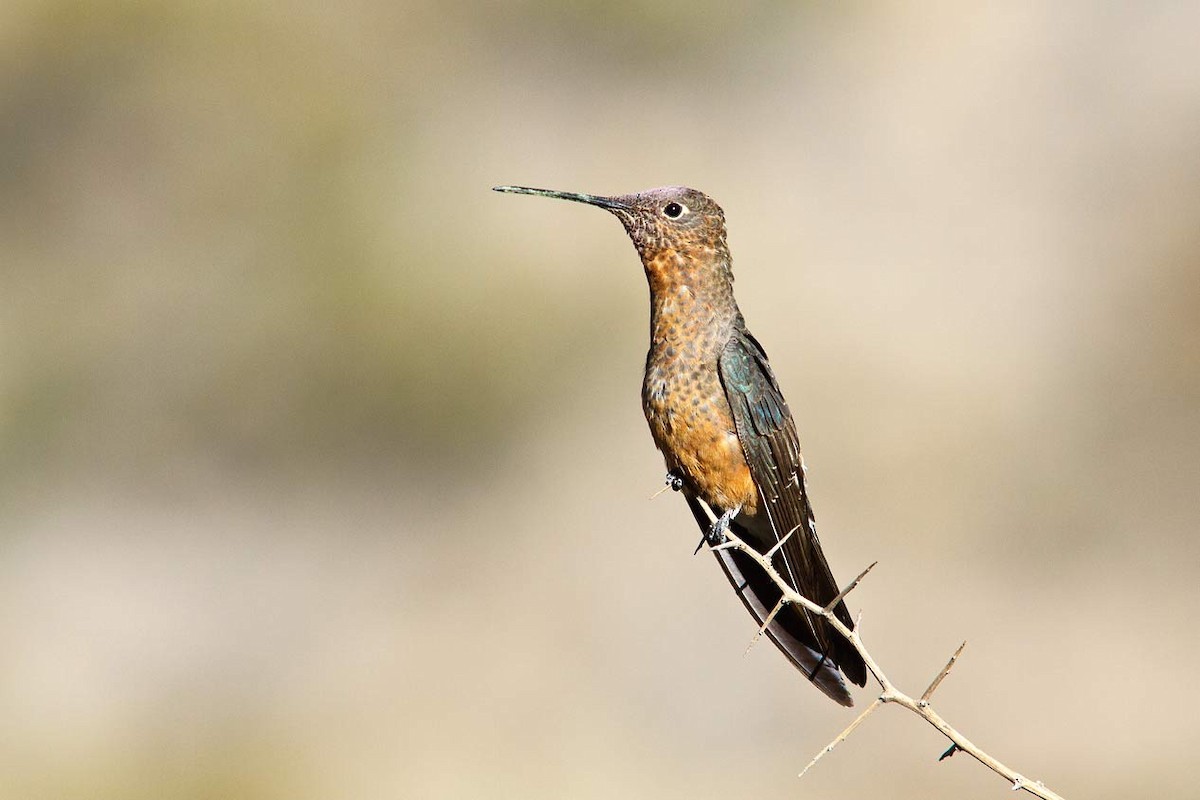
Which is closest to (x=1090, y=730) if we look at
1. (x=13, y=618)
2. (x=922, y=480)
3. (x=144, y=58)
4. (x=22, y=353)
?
(x=922, y=480)

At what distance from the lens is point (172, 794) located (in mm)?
11125

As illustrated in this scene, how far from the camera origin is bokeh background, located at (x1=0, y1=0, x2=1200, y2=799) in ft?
39.1

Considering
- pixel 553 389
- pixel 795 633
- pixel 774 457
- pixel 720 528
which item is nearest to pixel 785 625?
pixel 795 633

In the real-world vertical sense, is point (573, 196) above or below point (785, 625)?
above

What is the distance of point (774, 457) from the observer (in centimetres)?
468

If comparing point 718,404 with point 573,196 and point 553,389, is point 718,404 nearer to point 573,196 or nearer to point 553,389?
point 573,196

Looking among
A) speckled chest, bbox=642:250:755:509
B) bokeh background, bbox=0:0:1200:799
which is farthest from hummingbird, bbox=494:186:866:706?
bokeh background, bbox=0:0:1200:799

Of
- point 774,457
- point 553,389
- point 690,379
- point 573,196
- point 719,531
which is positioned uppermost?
point 573,196

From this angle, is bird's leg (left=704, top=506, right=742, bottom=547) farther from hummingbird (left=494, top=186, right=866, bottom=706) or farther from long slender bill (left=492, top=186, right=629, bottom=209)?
long slender bill (left=492, top=186, right=629, bottom=209)

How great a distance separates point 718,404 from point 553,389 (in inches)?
380

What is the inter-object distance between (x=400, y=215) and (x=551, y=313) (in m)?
1.94

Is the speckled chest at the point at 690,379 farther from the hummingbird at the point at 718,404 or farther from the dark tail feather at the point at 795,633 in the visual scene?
the dark tail feather at the point at 795,633

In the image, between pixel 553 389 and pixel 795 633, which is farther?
pixel 553 389

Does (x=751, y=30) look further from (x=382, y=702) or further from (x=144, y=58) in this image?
(x=382, y=702)
